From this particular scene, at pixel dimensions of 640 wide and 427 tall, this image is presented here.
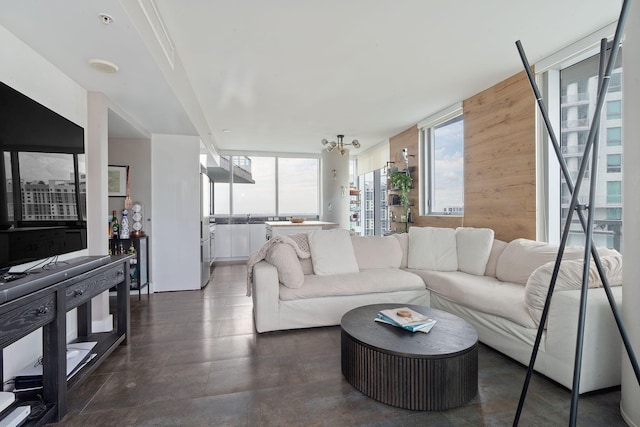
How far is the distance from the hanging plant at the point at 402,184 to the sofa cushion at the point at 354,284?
2.33 metres

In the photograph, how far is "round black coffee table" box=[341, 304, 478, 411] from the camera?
5.55 feet

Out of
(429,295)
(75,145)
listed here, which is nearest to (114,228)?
(75,145)

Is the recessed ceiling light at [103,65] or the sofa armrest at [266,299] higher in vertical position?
the recessed ceiling light at [103,65]

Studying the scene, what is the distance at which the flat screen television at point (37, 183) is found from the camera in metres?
1.62

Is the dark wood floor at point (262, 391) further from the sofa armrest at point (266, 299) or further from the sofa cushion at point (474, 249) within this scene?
the sofa cushion at point (474, 249)

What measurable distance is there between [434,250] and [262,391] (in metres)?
2.47

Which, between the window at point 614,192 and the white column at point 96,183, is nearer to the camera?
the window at point 614,192

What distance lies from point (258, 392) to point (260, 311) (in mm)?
955

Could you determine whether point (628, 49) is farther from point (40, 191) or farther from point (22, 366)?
point (22, 366)

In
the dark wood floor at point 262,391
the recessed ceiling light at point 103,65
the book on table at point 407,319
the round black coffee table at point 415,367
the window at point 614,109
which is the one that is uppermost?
the recessed ceiling light at point 103,65

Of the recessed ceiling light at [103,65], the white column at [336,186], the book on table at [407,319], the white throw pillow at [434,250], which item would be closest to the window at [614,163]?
the white throw pillow at [434,250]

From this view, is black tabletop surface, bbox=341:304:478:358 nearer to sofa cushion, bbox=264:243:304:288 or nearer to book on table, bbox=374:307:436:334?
book on table, bbox=374:307:436:334

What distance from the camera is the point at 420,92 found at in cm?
394

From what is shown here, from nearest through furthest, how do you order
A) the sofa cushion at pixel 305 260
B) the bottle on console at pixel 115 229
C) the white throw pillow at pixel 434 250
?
the sofa cushion at pixel 305 260 → the white throw pillow at pixel 434 250 → the bottle on console at pixel 115 229
